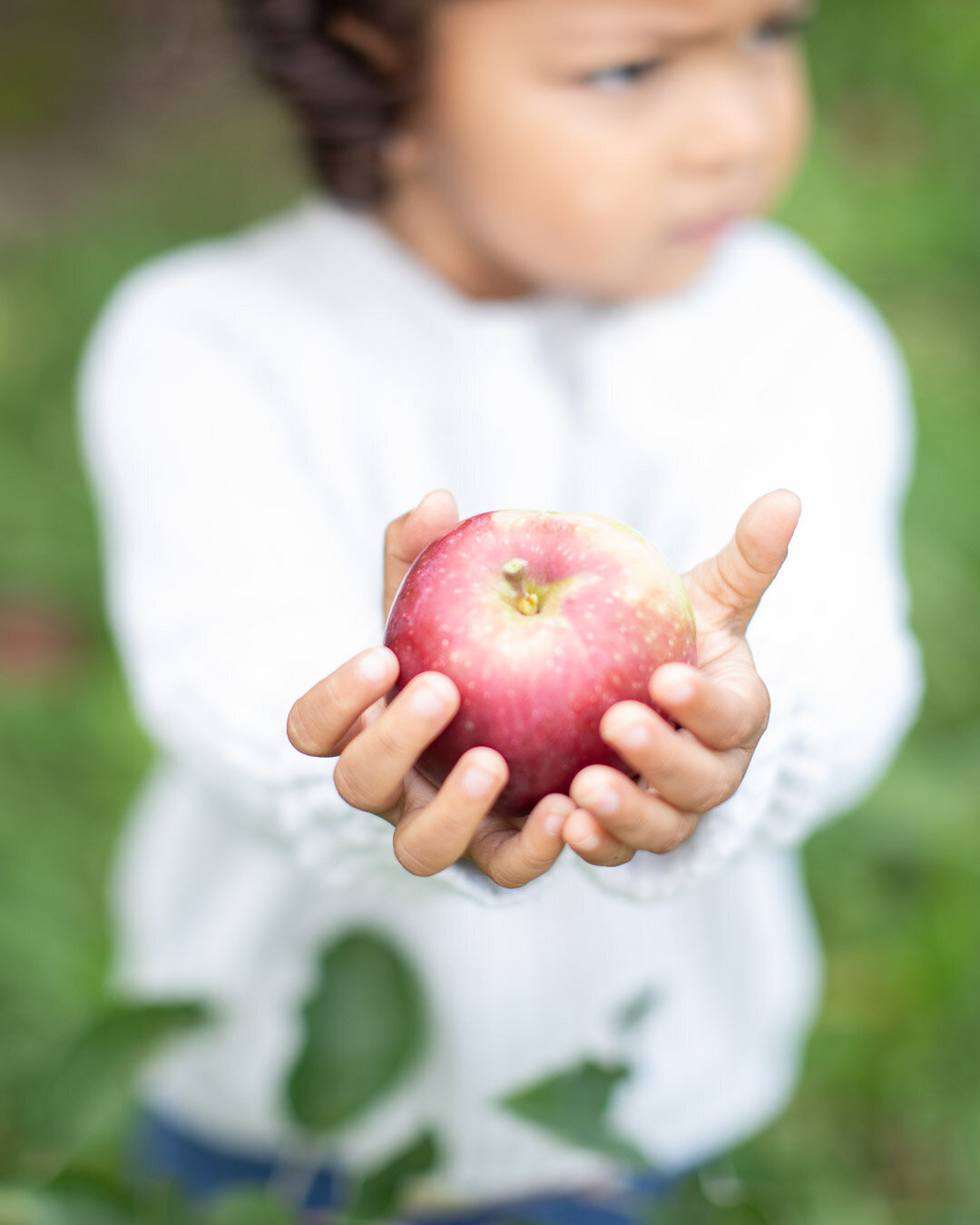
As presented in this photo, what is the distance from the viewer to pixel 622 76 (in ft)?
3.13

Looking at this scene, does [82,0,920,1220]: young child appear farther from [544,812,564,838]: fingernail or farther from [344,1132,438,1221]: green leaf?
[544,812,564,838]: fingernail

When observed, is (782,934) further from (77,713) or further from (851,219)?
(851,219)

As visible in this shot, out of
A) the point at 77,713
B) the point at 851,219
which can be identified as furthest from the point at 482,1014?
the point at 851,219

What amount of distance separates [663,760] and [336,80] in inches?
29.6

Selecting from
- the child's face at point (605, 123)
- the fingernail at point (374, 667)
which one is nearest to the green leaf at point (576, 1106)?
the fingernail at point (374, 667)

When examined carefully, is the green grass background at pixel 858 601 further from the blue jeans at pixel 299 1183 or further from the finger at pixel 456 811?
the finger at pixel 456 811

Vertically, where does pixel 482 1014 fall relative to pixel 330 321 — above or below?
below

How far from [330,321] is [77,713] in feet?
3.48

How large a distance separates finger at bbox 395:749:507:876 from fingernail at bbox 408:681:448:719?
0.09ft

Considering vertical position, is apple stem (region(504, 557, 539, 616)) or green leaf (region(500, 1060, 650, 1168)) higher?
apple stem (region(504, 557, 539, 616))

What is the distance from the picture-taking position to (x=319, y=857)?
2.65 ft

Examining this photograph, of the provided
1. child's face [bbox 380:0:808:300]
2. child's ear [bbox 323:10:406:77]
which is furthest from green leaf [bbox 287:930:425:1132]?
child's ear [bbox 323:10:406:77]

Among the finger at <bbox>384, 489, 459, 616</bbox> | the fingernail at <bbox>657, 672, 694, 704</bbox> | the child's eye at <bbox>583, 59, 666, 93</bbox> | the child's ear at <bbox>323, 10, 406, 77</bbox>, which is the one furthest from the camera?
the child's ear at <bbox>323, 10, 406, 77</bbox>

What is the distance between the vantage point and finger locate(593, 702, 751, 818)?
0.60 meters
